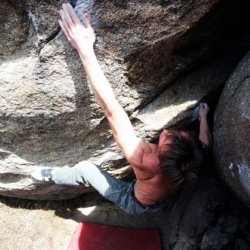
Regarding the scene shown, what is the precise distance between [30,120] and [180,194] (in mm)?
2201

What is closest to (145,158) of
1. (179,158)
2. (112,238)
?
(179,158)

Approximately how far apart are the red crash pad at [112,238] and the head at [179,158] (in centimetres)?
197

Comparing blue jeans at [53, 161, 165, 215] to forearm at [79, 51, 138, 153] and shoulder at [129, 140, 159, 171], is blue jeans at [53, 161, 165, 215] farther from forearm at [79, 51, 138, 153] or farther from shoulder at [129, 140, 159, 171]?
forearm at [79, 51, 138, 153]

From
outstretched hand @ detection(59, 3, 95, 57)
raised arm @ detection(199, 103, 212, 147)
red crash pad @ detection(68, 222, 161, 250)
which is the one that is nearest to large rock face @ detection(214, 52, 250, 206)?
raised arm @ detection(199, 103, 212, 147)

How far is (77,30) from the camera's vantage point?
3.37 m

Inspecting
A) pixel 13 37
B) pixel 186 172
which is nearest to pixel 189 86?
pixel 186 172

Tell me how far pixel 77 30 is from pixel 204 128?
1.61 metres

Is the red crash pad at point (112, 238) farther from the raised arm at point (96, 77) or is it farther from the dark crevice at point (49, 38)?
the dark crevice at point (49, 38)

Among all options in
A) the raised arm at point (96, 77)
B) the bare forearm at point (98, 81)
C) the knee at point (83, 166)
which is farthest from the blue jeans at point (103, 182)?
the bare forearm at point (98, 81)

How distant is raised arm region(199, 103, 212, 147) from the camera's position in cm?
405

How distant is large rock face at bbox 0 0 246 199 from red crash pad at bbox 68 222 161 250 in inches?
43.4

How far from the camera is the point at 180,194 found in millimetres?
5211

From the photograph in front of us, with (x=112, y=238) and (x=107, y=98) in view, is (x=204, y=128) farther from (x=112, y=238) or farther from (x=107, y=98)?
(x=112, y=238)

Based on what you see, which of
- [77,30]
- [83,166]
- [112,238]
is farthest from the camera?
[112,238]
